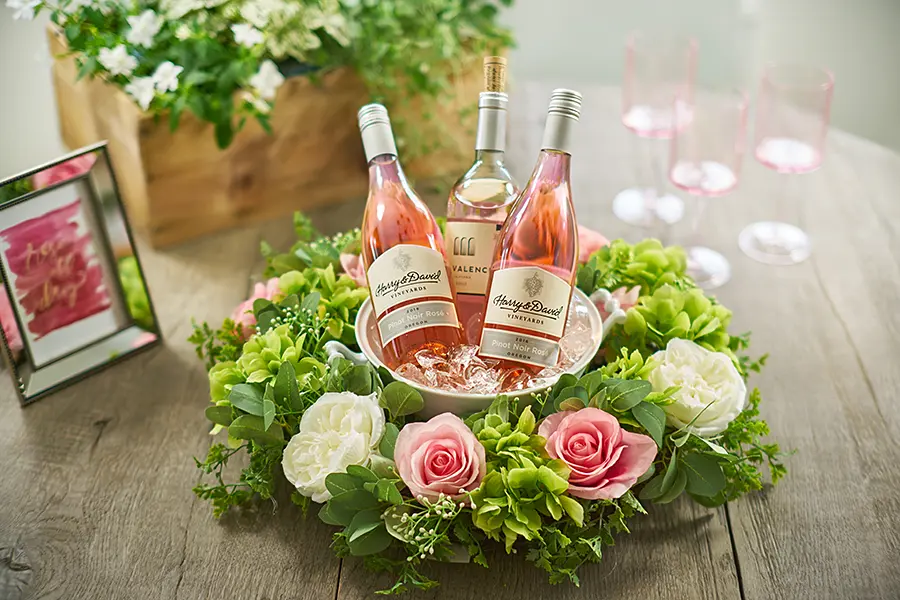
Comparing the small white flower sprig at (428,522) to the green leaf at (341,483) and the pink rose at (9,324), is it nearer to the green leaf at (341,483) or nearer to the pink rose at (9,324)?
the green leaf at (341,483)

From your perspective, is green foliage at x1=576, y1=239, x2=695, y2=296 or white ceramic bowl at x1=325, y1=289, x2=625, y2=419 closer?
white ceramic bowl at x1=325, y1=289, x2=625, y2=419

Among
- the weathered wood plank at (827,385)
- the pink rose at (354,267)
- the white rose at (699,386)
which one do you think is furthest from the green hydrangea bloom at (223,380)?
the weathered wood plank at (827,385)

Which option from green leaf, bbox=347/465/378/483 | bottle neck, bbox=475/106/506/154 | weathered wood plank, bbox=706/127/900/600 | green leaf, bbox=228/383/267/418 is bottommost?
weathered wood plank, bbox=706/127/900/600

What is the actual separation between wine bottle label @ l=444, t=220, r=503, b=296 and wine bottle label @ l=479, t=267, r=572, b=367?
0.26 feet

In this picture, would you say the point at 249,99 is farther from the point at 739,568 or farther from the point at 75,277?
the point at 739,568

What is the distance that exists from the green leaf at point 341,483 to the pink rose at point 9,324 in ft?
1.65

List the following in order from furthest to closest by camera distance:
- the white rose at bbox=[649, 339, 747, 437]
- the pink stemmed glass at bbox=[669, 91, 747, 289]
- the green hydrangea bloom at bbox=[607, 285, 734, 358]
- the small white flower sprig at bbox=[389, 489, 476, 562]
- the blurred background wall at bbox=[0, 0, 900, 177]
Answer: the blurred background wall at bbox=[0, 0, 900, 177] < the pink stemmed glass at bbox=[669, 91, 747, 289] < the green hydrangea bloom at bbox=[607, 285, 734, 358] < the white rose at bbox=[649, 339, 747, 437] < the small white flower sprig at bbox=[389, 489, 476, 562]

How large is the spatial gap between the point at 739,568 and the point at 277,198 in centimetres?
104

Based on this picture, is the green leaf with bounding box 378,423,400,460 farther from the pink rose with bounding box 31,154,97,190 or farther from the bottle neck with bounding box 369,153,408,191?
the pink rose with bounding box 31,154,97,190

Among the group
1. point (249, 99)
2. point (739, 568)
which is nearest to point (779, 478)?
point (739, 568)

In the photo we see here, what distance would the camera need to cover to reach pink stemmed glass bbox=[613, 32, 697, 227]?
1.52 metres

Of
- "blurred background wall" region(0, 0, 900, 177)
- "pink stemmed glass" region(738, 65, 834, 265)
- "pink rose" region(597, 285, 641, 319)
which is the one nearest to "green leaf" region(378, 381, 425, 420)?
"pink rose" region(597, 285, 641, 319)

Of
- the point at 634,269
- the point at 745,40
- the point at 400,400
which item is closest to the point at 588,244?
the point at 634,269

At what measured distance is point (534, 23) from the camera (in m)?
2.59
